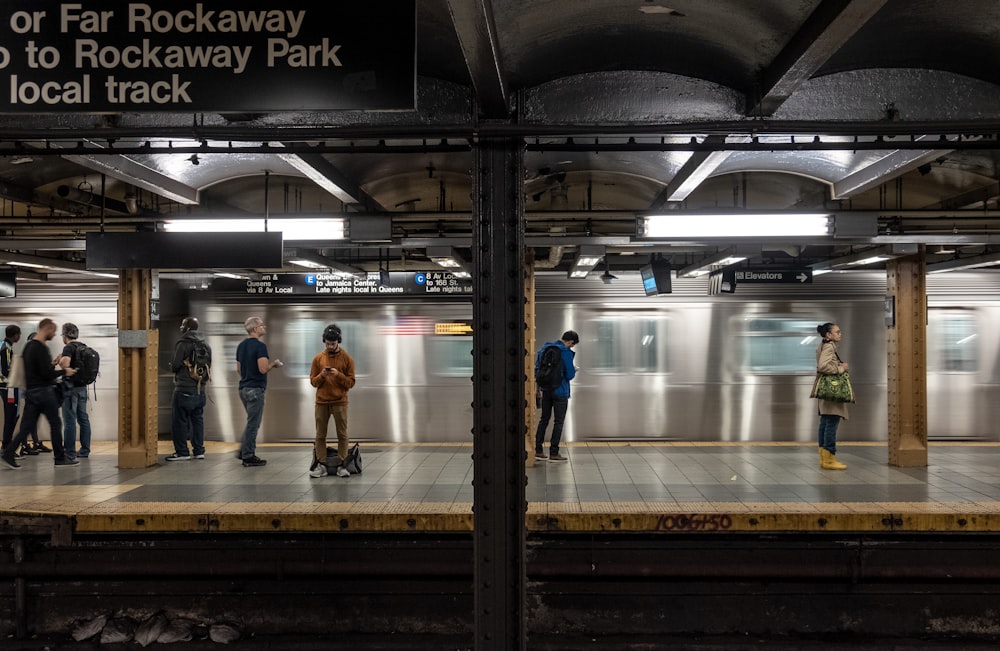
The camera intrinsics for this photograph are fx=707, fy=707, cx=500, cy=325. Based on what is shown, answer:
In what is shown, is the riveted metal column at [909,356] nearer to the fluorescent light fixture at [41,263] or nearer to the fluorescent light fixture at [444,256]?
the fluorescent light fixture at [444,256]

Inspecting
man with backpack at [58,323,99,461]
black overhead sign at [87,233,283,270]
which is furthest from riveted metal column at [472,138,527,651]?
man with backpack at [58,323,99,461]

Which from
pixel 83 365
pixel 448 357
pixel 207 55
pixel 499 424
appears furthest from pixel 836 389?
pixel 83 365

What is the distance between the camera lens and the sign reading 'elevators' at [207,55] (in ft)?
8.21

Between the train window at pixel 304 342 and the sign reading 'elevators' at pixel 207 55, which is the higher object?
the sign reading 'elevators' at pixel 207 55

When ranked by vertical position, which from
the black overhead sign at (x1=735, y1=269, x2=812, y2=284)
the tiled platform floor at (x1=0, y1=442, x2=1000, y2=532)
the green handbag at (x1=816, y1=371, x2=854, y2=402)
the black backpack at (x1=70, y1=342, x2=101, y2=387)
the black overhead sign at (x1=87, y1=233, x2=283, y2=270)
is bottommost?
the tiled platform floor at (x1=0, y1=442, x2=1000, y2=532)

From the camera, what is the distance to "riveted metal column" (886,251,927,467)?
8055 millimetres

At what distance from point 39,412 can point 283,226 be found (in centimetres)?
418

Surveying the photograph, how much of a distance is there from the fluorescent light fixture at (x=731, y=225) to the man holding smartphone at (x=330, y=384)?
3234 millimetres

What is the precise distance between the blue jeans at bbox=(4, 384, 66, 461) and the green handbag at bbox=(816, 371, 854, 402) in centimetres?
830

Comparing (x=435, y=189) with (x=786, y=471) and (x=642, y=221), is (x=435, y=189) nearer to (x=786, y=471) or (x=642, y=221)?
→ (x=642, y=221)

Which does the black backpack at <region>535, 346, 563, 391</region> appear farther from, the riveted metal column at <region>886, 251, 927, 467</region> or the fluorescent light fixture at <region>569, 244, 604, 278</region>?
the riveted metal column at <region>886, 251, 927, 467</region>

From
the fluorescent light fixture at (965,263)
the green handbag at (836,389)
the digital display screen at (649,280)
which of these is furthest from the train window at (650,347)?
the fluorescent light fixture at (965,263)

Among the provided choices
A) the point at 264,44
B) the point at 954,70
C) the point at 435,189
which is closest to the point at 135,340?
the point at 435,189

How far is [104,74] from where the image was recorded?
251 centimetres
